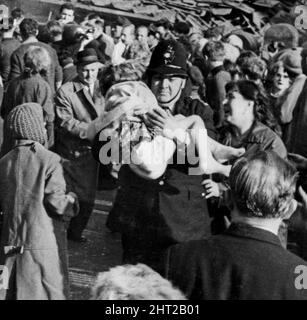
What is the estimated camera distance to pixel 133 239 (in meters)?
3.42

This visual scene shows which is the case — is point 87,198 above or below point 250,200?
below

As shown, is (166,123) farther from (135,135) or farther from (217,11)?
(217,11)

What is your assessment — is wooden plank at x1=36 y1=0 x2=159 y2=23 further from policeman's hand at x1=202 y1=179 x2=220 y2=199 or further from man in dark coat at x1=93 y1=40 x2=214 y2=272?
policeman's hand at x1=202 y1=179 x2=220 y2=199

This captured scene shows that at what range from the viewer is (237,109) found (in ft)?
11.0

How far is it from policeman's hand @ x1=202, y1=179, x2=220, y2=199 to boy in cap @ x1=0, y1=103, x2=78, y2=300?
617 millimetres

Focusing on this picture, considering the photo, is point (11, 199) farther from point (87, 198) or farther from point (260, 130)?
point (260, 130)

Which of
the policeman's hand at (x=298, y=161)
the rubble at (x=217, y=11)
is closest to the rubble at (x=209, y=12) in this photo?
the rubble at (x=217, y=11)

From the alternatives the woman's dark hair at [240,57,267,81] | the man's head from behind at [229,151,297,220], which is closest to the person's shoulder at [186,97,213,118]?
the woman's dark hair at [240,57,267,81]

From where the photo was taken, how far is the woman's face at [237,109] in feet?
10.9

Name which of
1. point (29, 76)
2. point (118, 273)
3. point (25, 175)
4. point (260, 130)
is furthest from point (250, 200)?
point (29, 76)

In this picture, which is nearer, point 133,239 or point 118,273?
point 118,273

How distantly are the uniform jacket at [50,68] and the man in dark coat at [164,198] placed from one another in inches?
14.5

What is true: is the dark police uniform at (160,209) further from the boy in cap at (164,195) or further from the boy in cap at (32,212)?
the boy in cap at (32,212)

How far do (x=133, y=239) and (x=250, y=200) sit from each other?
1.31m
